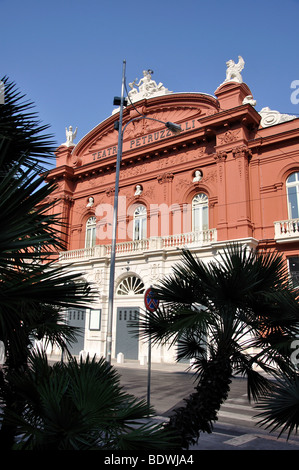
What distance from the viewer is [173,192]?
872 inches

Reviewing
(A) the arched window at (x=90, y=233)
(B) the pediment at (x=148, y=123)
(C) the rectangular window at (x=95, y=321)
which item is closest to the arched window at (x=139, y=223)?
(A) the arched window at (x=90, y=233)

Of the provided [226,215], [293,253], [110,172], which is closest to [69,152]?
[110,172]

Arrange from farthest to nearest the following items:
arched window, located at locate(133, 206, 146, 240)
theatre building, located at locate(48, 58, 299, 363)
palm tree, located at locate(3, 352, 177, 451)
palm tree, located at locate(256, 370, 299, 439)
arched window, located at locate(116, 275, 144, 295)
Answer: arched window, located at locate(133, 206, 146, 240) < arched window, located at locate(116, 275, 144, 295) < theatre building, located at locate(48, 58, 299, 363) < palm tree, located at locate(256, 370, 299, 439) < palm tree, located at locate(3, 352, 177, 451)

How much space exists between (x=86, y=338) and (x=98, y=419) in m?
20.4

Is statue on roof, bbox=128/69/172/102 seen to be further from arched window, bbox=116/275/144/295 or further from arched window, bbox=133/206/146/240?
arched window, bbox=116/275/144/295

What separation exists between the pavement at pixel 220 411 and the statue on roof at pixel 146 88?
16.9 metres

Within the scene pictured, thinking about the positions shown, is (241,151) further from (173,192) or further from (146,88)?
(146,88)

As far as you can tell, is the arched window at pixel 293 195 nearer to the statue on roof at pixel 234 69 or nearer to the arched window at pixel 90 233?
the statue on roof at pixel 234 69

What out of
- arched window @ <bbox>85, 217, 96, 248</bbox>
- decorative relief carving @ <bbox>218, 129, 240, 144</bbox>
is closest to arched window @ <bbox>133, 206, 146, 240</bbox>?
arched window @ <bbox>85, 217, 96, 248</bbox>

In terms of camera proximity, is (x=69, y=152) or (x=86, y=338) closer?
(x=86, y=338)

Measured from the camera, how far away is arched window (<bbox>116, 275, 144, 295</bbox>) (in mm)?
21562

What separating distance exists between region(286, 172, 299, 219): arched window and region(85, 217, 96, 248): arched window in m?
12.9
